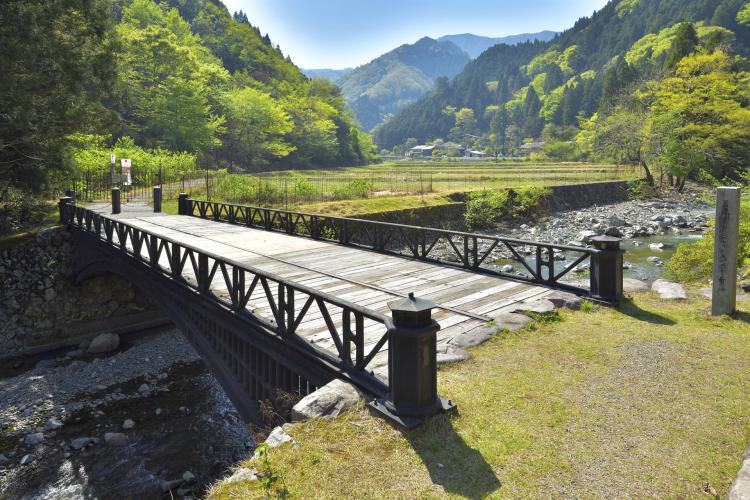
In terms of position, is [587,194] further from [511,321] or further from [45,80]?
[45,80]

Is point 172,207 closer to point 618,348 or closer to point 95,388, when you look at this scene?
point 95,388

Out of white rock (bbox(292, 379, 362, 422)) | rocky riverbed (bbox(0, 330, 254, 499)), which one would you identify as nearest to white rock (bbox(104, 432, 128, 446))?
rocky riverbed (bbox(0, 330, 254, 499))

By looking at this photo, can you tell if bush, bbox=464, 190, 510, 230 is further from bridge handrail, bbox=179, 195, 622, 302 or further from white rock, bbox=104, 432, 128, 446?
white rock, bbox=104, 432, 128, 446

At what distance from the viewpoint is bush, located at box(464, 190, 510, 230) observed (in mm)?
34656

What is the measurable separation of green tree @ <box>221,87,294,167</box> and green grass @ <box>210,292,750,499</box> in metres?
66.5

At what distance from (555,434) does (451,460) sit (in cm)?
114

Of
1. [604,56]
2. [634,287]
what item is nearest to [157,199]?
[634,287]

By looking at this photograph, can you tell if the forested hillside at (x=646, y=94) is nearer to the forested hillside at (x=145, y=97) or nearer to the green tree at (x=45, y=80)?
the forested hillside at (x=145, y=97)

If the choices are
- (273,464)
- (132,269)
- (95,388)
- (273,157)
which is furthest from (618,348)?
(273,157)

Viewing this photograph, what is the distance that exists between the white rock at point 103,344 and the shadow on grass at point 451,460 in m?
17.5

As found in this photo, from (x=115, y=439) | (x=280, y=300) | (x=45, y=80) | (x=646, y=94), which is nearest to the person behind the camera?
(x=280, y=300)

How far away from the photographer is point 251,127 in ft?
224

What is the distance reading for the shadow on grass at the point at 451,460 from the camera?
4.16 m

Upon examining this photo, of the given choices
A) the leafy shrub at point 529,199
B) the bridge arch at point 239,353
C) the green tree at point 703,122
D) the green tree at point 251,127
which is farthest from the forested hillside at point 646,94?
the bridge arch at point 239,353
